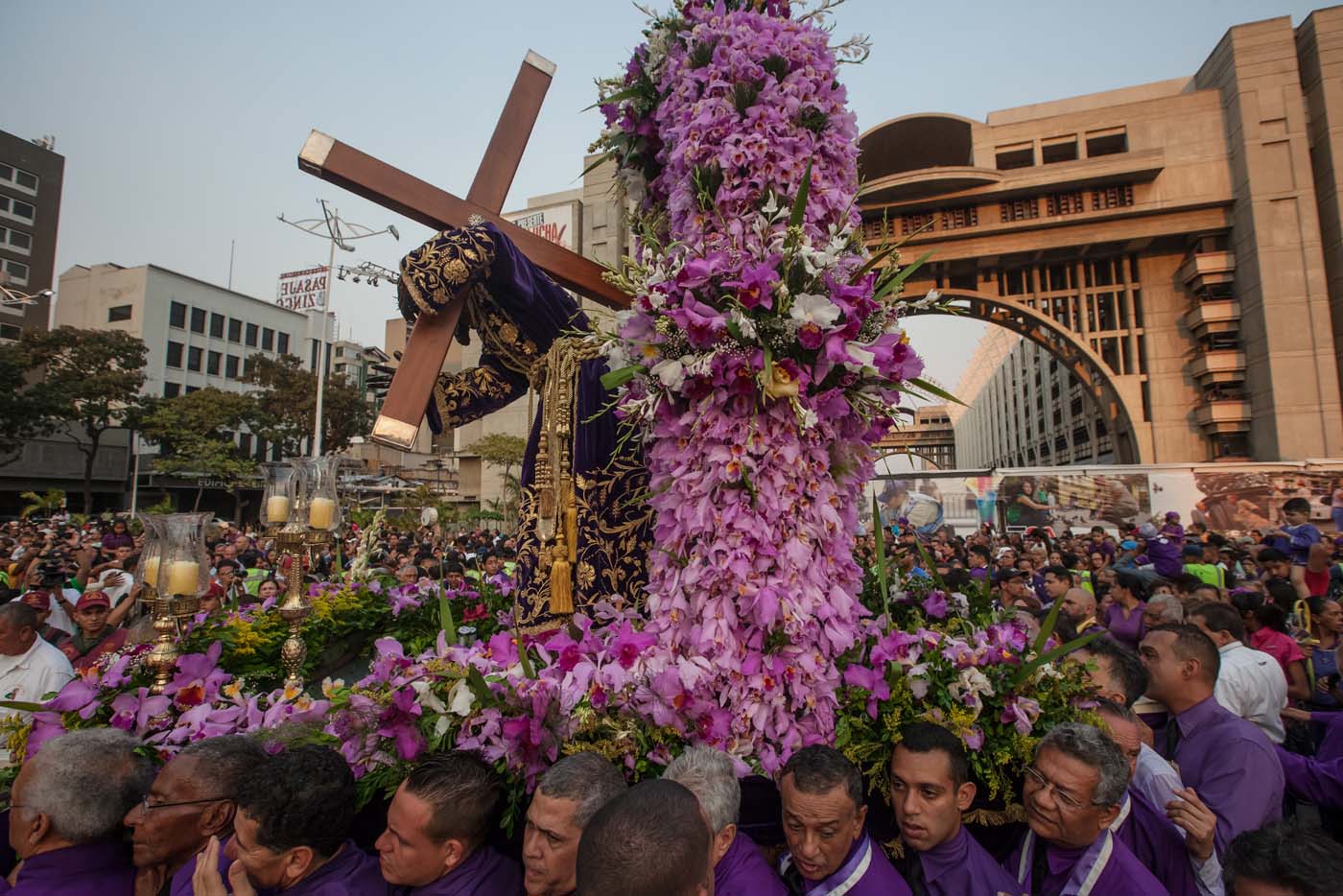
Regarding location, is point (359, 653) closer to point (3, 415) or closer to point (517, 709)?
point (517, 709)

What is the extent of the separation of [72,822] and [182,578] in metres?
1.18

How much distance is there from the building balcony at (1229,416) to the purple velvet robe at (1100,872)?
26.8 meters

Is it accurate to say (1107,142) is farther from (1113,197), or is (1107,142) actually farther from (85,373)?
(85,373)

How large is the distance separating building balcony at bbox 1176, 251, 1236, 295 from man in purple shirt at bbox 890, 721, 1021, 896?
28.2 m

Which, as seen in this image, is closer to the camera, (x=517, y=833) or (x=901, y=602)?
(x=517, y=833)

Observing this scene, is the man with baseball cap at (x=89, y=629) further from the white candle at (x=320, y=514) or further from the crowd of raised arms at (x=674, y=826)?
the crowd of raised arms at (x=674, y=826)

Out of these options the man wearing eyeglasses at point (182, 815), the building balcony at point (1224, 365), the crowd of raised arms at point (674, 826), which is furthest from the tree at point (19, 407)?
the building balcony at point (1224, 365)

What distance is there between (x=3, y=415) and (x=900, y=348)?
36978 mm

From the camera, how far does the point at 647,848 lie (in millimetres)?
1603

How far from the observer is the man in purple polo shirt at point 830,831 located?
212 centimetres

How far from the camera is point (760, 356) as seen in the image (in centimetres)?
256

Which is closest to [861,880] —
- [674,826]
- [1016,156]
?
[674,826]

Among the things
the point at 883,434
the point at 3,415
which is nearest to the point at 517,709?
the point at 883,434

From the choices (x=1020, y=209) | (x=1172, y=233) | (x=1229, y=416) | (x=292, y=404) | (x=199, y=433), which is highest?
(x=1020, y=209)
